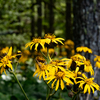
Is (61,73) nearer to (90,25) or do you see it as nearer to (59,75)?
(59,75)

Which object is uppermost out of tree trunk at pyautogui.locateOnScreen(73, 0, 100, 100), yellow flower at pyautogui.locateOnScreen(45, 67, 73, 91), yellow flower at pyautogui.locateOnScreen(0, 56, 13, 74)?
tree trunk at pyautogui.locateOnScreen(73, 0, 100, 100)

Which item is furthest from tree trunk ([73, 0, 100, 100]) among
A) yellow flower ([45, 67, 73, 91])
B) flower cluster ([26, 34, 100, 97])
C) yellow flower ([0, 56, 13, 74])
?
yellow flower ([0, 56, 13, 74])

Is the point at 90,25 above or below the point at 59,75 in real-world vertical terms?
above

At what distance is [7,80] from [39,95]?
582mm

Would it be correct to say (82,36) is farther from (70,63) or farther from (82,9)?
(70,63)

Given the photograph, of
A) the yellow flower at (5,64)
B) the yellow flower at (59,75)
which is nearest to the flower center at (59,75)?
the yellow flower at (59,75)

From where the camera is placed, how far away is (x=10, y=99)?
1883 mm

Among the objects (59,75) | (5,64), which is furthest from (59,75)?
(5,64)

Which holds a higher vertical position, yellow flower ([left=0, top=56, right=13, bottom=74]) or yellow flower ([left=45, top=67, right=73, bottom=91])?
yellow flower ([left=0, top=56, right=13, bottom=74])

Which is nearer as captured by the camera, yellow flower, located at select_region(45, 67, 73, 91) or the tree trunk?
yellow flower, located at select_region(45, 67, 73, 91)

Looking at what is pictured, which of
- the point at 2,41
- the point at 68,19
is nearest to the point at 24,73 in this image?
the point at 2,41

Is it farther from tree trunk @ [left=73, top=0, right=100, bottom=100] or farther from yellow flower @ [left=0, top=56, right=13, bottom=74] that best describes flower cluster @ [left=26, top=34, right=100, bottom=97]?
tree trunk @ [left=73, top=0, right=100, bottom=100]

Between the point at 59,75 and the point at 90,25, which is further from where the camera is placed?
the point at 90,25

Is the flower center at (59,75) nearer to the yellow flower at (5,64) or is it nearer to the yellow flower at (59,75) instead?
the yellow flower at (59,75)
